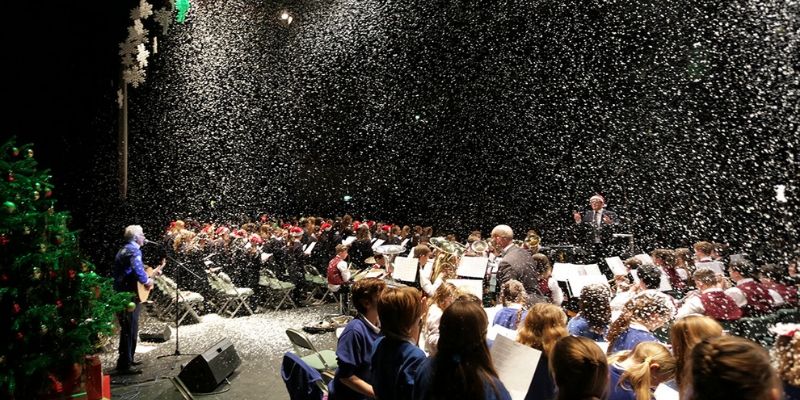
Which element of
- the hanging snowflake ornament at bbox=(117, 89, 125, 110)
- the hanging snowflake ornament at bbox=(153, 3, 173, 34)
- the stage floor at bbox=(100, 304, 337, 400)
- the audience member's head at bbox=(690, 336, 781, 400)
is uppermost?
the hanging snowflake ornament at bbox=(153, 3, 173, 34)

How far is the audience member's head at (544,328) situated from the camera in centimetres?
245

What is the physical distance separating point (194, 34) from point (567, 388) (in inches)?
515

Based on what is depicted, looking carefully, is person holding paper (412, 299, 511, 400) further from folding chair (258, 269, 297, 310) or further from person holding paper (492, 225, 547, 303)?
folding chair (258, 269, 297, 310)

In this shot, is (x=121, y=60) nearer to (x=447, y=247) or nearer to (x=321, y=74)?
(x=447, y=247)

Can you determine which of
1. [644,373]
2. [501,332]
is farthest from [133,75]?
[644,373]

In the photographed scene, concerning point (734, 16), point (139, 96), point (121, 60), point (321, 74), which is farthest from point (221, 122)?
point (734, 16)

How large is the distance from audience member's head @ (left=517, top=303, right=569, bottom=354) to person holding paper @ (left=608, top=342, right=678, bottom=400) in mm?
338

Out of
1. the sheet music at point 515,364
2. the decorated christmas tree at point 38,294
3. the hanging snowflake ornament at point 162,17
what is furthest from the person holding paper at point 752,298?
the hanging snowflake ornament at point 162,17

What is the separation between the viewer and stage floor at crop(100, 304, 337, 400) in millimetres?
4977

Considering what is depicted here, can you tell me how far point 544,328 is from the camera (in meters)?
2.47

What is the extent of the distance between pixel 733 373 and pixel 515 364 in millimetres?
893

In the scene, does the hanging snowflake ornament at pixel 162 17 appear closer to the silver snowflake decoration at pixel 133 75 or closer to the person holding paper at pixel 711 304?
the silver snowflake decoration at pixel 133 75

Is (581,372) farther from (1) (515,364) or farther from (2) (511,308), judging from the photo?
(2) (511,308)

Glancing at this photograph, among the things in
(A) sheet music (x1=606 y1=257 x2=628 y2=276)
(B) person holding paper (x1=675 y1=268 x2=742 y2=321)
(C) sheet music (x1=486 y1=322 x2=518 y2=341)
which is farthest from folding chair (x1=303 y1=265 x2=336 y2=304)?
(C) sheet music (x1=486 y1=322 x2=518 y2=341)
